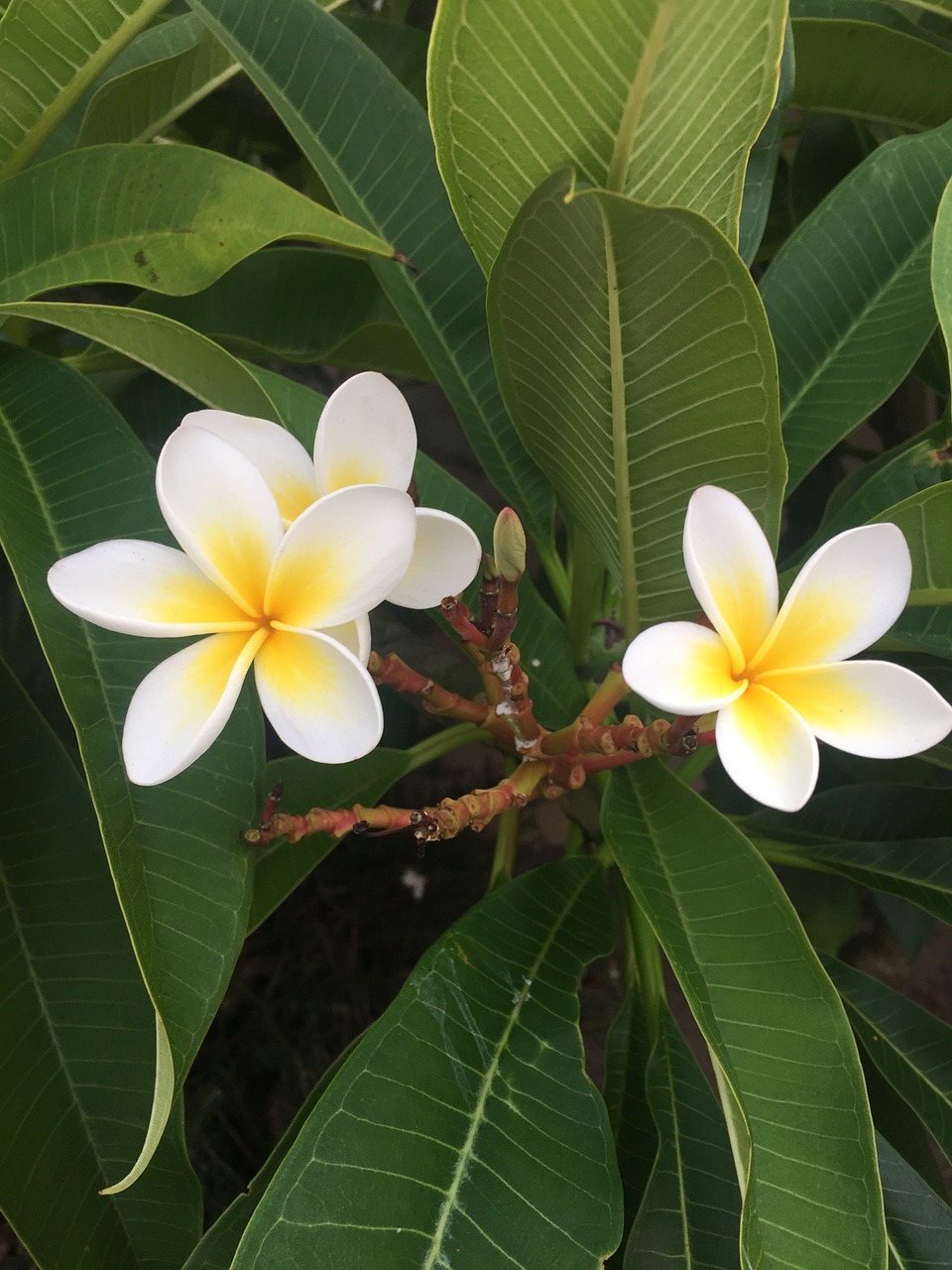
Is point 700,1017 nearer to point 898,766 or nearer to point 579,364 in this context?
point 579,364

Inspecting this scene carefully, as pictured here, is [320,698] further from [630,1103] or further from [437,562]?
[630,1103]

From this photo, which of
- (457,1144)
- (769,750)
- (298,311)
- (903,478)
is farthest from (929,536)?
(298,311)

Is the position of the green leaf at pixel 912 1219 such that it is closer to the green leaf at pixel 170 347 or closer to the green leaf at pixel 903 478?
the green leaf at pixel 903 478

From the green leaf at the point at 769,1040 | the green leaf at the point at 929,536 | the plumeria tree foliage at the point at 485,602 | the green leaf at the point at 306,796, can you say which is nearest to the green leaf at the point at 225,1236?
the plumeria tree foliage at the point at 485,602

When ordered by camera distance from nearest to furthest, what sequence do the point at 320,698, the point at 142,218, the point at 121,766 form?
1. the point at 320,698
2. the point at 121,766
3. the point at 142,218

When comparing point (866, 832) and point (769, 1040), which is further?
point (866, 832)

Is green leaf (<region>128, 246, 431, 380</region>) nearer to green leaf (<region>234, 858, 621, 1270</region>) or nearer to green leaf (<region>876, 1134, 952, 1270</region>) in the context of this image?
green leaf (<region>234, 858, 621, 1270</region>)
